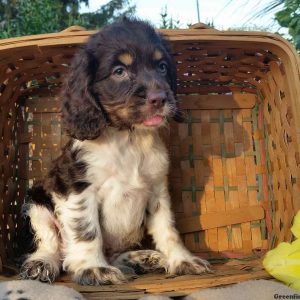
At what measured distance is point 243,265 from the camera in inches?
131

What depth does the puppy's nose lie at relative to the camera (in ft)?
9.89

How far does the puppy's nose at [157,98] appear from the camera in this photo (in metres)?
3.02

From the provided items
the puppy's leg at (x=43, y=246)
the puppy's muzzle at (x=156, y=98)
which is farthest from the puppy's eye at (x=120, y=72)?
the puppy's leg at (x=43, y=246)

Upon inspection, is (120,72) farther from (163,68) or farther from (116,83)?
(163,68)

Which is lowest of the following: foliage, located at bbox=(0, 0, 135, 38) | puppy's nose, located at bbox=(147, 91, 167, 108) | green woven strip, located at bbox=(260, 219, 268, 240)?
green woven strip, located at bbox=(260, 219, 268, 240)

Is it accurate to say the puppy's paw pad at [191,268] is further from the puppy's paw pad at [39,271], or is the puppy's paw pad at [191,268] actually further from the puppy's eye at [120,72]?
the puppy's eye at [120,72]

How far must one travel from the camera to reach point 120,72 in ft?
10.7

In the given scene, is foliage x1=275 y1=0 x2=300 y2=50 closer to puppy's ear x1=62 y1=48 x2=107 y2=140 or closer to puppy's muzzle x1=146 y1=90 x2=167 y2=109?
puppy's muzzle x1=146 y1=90 x2=167 y2=109

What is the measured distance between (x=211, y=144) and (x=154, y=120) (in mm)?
1290

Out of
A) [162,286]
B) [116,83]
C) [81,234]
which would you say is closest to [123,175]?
[81,234]

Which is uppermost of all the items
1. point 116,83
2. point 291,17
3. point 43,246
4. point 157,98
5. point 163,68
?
point 291,17

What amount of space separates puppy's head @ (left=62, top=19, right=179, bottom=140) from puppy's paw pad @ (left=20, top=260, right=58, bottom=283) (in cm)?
85

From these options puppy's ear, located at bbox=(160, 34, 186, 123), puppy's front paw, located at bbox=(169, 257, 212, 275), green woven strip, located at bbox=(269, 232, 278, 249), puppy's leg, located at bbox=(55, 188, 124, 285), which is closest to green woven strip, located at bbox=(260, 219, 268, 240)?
green woven strip, located at bbox=(269, 232, 278, 249)

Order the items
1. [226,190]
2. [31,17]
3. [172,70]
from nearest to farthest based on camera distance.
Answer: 1. [172,70]
2. [226,190]
3. [31,17]
